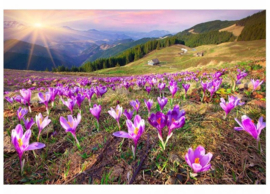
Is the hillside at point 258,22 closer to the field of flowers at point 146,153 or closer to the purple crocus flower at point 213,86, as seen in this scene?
the purple crocus flower at point 213,86

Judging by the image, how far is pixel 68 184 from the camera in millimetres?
986

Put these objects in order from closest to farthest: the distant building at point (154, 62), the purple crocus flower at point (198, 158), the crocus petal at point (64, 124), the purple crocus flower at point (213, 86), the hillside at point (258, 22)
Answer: the purple crocus flower at point (198, 158) → the crocus petal at point (64, 124) → the hillside at point (258, 22) → the purple crocus flower at point (213, 86) → the distant building at point (154, 62)

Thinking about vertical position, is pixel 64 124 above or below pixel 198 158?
above

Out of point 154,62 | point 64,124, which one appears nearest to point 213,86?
point 64,124

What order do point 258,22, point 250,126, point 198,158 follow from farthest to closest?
point 258,22 → point 250,126 → point 198,158

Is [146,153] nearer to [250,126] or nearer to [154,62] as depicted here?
[250,126]

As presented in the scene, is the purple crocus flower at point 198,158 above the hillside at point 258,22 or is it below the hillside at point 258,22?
below

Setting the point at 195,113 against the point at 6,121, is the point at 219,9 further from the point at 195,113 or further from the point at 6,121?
the point at 6,121

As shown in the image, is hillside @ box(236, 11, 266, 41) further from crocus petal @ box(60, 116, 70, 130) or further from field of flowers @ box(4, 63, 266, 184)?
crocus petal @ box(60, 116, 70, 130)

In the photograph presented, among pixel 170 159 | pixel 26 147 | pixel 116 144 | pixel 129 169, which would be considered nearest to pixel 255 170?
pixel 170 159

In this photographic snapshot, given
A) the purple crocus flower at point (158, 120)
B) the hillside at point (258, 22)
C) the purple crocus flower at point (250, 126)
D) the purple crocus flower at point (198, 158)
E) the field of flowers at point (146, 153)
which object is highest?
the hillside at point (258, 22)

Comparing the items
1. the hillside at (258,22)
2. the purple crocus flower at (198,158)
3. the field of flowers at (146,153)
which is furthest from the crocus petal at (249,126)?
the hillside at (258,22)

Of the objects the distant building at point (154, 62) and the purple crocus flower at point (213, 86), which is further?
the distant building at point (154, 62)
